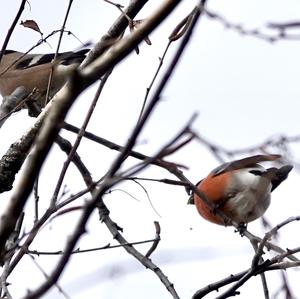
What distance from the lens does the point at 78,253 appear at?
137cm

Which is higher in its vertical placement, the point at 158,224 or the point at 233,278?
the point at 158,224

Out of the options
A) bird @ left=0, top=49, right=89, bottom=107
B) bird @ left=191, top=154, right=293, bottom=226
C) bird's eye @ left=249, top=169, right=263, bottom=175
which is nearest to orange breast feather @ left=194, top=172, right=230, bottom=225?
bird @ left=191, top=154, right=293, bottom=226

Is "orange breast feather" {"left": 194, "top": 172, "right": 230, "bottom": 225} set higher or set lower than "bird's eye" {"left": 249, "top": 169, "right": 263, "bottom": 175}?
higher

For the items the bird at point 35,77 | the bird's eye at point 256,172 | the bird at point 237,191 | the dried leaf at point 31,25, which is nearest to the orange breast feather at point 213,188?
the bird at point 237,191

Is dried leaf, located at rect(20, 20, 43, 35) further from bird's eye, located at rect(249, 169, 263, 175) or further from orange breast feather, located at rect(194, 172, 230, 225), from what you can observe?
orange breast feather, located at rect(194, 172, 230, 225)

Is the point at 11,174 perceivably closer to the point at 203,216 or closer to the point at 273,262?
the point at 273,262

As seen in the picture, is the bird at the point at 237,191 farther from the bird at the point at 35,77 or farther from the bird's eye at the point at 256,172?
the bird at the point at 35,77

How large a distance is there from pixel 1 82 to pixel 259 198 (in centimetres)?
124

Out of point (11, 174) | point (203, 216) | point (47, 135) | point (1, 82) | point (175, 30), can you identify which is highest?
point (1, 82)

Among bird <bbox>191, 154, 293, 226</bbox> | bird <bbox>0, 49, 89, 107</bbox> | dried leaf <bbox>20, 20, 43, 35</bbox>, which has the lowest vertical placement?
dried leaf <bbox>20, 20, 43, 35</bbox>

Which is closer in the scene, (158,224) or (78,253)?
(78,253)

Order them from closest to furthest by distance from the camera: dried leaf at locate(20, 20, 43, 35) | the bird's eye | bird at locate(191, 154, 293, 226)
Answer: dried leaf at locate(20, 20, 43, 35), bird at locate(191, 154, 293, 226), the bird's eye

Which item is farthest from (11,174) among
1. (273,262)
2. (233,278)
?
(273,262)

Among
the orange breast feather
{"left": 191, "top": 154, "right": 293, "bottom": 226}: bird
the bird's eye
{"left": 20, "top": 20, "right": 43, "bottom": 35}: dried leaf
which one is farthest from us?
the orange breast feather
